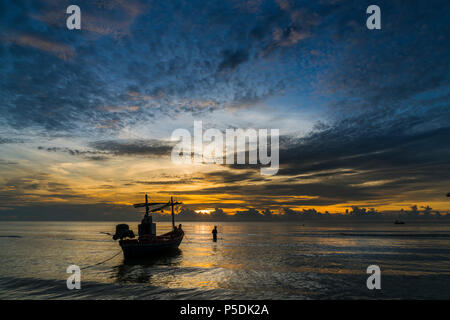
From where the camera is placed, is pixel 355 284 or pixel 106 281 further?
pixel 106 281

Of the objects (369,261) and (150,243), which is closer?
(369,261)

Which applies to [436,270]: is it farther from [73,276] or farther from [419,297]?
[73,276]

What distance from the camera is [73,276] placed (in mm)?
24422

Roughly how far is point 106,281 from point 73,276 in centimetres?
465
